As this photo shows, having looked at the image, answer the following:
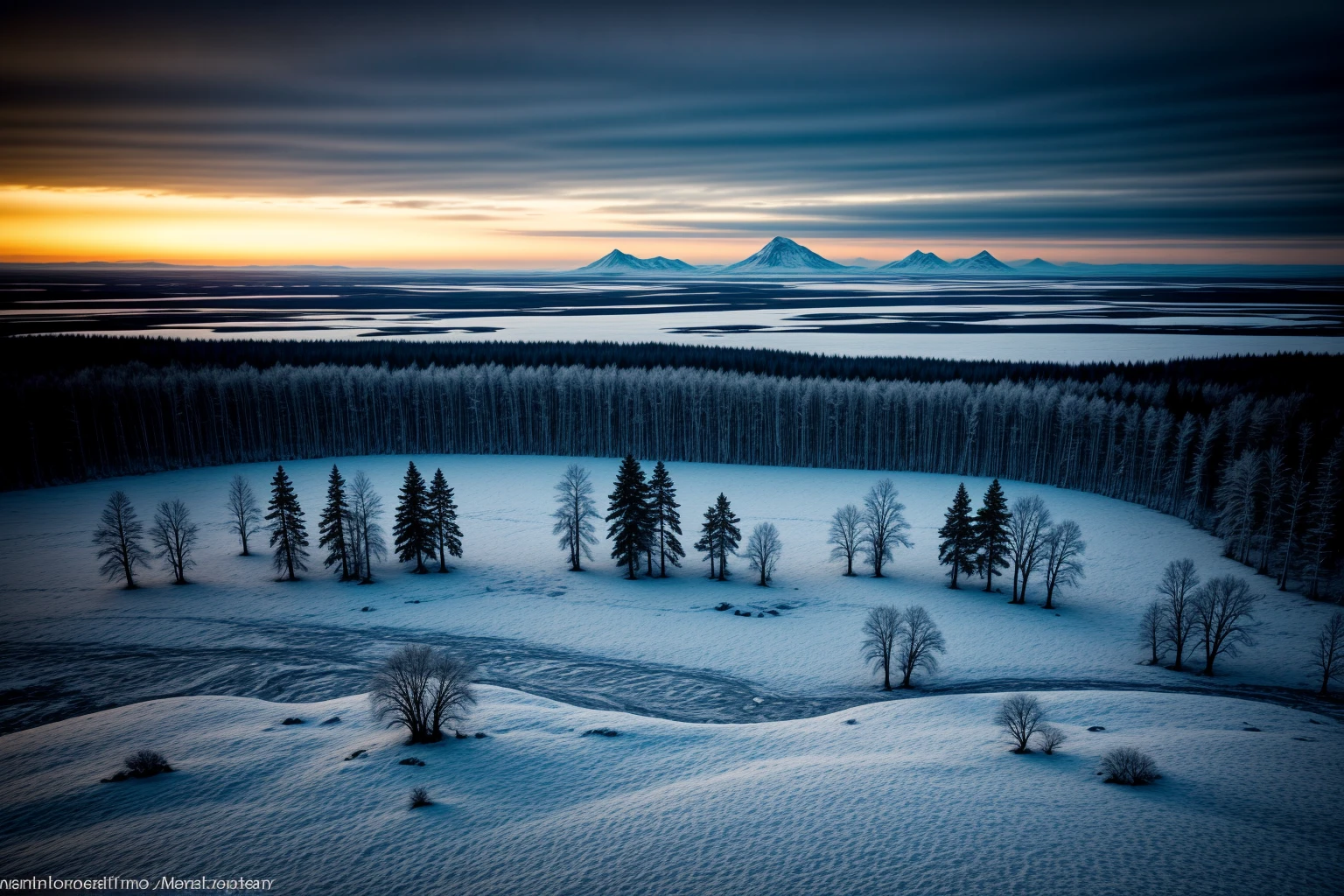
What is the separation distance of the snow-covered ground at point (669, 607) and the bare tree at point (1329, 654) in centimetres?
108

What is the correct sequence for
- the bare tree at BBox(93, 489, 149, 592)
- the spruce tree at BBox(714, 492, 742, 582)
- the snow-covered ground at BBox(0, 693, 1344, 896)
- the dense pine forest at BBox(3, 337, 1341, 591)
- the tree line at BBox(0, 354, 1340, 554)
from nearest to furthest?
the snow-covered ground at BBox(0, 693, 1344, 896), the bare tree at BBox(93, 489, 149, 592), the spruce tree at BBox(714, 492, 742, 582), the dense pine forest at BBox(3, 337, 1341, 591), the tree line at BBox(0, 354, 1340, 554)

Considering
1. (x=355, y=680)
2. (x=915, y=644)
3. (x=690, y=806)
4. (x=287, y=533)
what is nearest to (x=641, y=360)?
(x=287, y=533)

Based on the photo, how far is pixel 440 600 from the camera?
178ft

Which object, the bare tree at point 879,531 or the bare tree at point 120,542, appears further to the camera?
the bare tree at point 879,531

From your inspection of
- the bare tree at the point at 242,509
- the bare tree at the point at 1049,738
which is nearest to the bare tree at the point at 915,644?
the bare tree at the point at 1049,738

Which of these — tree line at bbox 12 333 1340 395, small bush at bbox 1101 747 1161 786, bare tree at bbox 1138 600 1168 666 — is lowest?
bare tree at bbox 1138 600 1168 666

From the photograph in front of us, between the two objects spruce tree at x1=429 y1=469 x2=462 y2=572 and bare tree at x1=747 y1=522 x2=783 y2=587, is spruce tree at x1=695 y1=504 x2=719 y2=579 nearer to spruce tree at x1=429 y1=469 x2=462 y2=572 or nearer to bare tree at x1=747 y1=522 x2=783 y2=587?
bare tree at x1=747 y1=522 x2=783 y2=587

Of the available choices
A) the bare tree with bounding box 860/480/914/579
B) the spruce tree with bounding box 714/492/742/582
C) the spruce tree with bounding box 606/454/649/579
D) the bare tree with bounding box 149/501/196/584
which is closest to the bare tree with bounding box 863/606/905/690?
the bare tree with bounding box 860/480/914/579

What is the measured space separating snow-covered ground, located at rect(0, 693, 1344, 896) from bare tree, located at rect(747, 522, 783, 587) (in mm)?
21389

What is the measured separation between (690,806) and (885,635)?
1883 centimetres

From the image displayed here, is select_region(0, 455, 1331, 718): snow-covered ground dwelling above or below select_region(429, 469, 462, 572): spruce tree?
below

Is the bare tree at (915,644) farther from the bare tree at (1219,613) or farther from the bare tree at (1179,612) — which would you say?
the bare tree at (1219,613)

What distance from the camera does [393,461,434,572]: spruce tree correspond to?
61094 millimetres

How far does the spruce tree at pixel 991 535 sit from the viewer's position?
185ft
